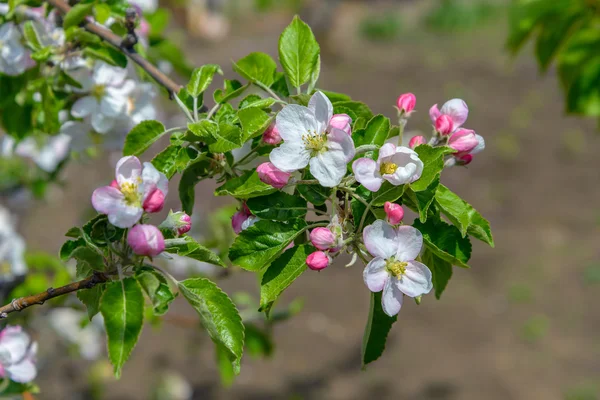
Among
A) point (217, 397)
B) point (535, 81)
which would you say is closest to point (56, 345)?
point (217, 397)

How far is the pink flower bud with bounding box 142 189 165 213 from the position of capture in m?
0.82

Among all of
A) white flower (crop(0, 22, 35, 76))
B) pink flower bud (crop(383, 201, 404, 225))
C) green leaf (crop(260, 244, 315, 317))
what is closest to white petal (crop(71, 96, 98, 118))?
white flower (crop(0, 22, 35, 76))

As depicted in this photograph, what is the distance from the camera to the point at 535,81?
8.09m

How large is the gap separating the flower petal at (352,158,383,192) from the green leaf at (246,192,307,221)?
110 mm

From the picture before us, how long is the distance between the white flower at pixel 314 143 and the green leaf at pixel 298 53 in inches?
4.8

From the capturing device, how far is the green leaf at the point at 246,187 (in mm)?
866

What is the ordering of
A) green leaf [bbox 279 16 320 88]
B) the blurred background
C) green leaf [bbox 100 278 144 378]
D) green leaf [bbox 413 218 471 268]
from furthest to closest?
the blurred background, green leaf [bbox 279 16 320 88], green leaf [bbox 413 218 471 268], green leaf [bbox 100 278 144 378]

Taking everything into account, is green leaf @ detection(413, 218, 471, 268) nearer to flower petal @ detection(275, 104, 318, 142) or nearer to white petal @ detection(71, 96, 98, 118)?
flower petal @ detection(275, 104, 318, 142)

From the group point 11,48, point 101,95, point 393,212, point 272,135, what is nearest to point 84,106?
point 101,95

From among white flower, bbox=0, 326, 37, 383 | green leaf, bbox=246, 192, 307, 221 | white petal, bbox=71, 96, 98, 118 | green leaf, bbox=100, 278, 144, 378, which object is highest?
green leaf, bbox=246, 192, 307, 221

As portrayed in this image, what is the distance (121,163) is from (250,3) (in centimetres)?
1176

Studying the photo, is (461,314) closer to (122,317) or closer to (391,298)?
(391,298)

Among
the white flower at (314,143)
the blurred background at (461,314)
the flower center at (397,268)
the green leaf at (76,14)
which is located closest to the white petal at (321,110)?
the white flower at (314,143)

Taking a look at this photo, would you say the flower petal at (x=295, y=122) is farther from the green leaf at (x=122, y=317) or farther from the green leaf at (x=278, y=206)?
the green leaf at (x=122, y=317)
